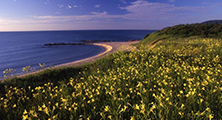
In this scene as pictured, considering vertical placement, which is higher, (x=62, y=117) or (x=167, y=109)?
(x=167, y=109)

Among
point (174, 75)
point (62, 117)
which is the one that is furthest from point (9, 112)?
point (174, 75)

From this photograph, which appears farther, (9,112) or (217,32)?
(217,32)

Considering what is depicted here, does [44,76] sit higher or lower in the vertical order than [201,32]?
lower

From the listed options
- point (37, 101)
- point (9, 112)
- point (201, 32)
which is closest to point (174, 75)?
point (37, 101)

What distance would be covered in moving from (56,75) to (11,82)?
2.46 metres

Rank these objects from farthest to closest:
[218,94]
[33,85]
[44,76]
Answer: [44,76] → [33,85] → [218,94]

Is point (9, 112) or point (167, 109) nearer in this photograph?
point (167, 109)

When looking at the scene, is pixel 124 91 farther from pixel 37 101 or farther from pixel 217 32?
pixel 217 32

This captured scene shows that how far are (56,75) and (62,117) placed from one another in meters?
5.84

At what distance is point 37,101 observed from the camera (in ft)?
17.3

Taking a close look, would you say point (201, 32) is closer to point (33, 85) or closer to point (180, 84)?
point (180, 84)

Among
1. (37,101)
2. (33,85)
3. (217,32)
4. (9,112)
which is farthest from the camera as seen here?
(217,32)

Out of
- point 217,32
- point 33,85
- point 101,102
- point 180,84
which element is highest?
point 217,32

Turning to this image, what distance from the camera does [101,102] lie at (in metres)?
4.28
